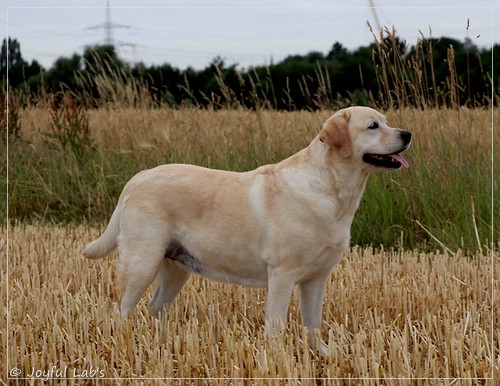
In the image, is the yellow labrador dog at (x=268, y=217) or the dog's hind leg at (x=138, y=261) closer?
the yellow labrador dog at (x=268, y=217)

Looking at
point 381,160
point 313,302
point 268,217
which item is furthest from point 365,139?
point 313,302

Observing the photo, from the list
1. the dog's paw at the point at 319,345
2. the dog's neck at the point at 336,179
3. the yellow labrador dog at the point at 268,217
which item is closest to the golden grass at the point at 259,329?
the dog's paw at the point at 319,345

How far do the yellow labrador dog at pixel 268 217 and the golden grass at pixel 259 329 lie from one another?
0.27 meters

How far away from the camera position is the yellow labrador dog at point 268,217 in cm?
411

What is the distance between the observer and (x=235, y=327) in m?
4.12

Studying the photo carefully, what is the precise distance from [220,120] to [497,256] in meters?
4.39

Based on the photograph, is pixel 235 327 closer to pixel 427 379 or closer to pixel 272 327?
pixel 272 327

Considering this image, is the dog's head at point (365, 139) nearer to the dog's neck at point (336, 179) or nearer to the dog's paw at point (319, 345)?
the dog's neck at point (336, 179)

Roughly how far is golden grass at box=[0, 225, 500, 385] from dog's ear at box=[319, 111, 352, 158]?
997 millimetres

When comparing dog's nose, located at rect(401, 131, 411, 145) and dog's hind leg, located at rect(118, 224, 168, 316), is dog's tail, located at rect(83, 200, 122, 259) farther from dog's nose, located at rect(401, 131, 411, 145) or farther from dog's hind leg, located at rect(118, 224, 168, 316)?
dog's nose, located at rect(401, 131, 411, 145)

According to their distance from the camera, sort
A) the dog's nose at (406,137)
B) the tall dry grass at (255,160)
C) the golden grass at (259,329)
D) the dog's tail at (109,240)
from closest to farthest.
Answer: the golden grass at (259,329)
the dog's nose at (406,137)
the dog's tail at (109,240)
the tall dry grass at (255,160)

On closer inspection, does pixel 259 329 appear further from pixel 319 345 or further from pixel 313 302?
pixel 319 345

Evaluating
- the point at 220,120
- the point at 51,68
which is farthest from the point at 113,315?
the point at 51,68

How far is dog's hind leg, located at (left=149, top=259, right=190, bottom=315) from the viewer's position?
4.69 metres
